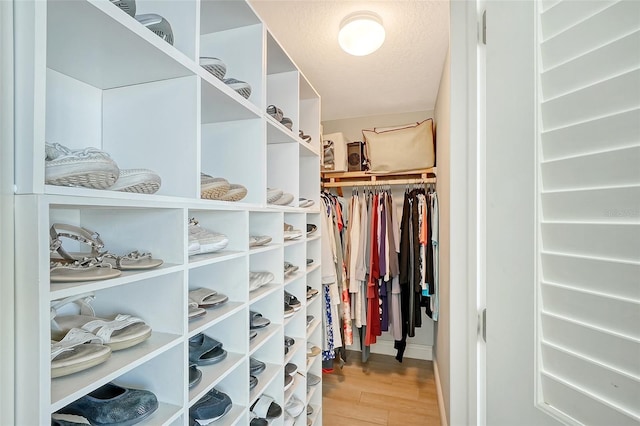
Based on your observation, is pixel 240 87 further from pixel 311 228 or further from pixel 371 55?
pixel 371 55

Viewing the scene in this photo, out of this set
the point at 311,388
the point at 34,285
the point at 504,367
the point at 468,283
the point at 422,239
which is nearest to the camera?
the point at 34,285

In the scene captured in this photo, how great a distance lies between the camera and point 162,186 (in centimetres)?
79

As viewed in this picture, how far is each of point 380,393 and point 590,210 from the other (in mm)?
2137

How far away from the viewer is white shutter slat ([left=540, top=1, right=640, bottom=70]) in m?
0.43

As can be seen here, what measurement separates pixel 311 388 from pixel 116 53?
1768mm

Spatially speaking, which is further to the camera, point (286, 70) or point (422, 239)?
point (422, 239)

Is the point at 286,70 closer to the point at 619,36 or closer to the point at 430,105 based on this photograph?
the point at 619,36

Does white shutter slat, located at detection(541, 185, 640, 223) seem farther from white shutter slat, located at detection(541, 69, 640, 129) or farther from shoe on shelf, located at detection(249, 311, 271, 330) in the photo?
shoe on shelf, located at detection(249, 311, 271, 330)

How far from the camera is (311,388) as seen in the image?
167cm

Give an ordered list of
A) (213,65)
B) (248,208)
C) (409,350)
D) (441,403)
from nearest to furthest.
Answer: (213,65) < (248,208) < (441,403) < (409,350)

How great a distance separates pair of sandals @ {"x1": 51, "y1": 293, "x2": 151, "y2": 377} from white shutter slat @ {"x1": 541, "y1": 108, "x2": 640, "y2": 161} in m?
0.92

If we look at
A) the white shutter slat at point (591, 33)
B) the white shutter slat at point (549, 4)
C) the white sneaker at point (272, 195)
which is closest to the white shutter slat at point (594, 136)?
the white shutter slat at point (591, 33)

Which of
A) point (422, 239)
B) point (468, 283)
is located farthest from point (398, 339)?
point (468, 283)

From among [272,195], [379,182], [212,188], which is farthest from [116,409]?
[379,182]
